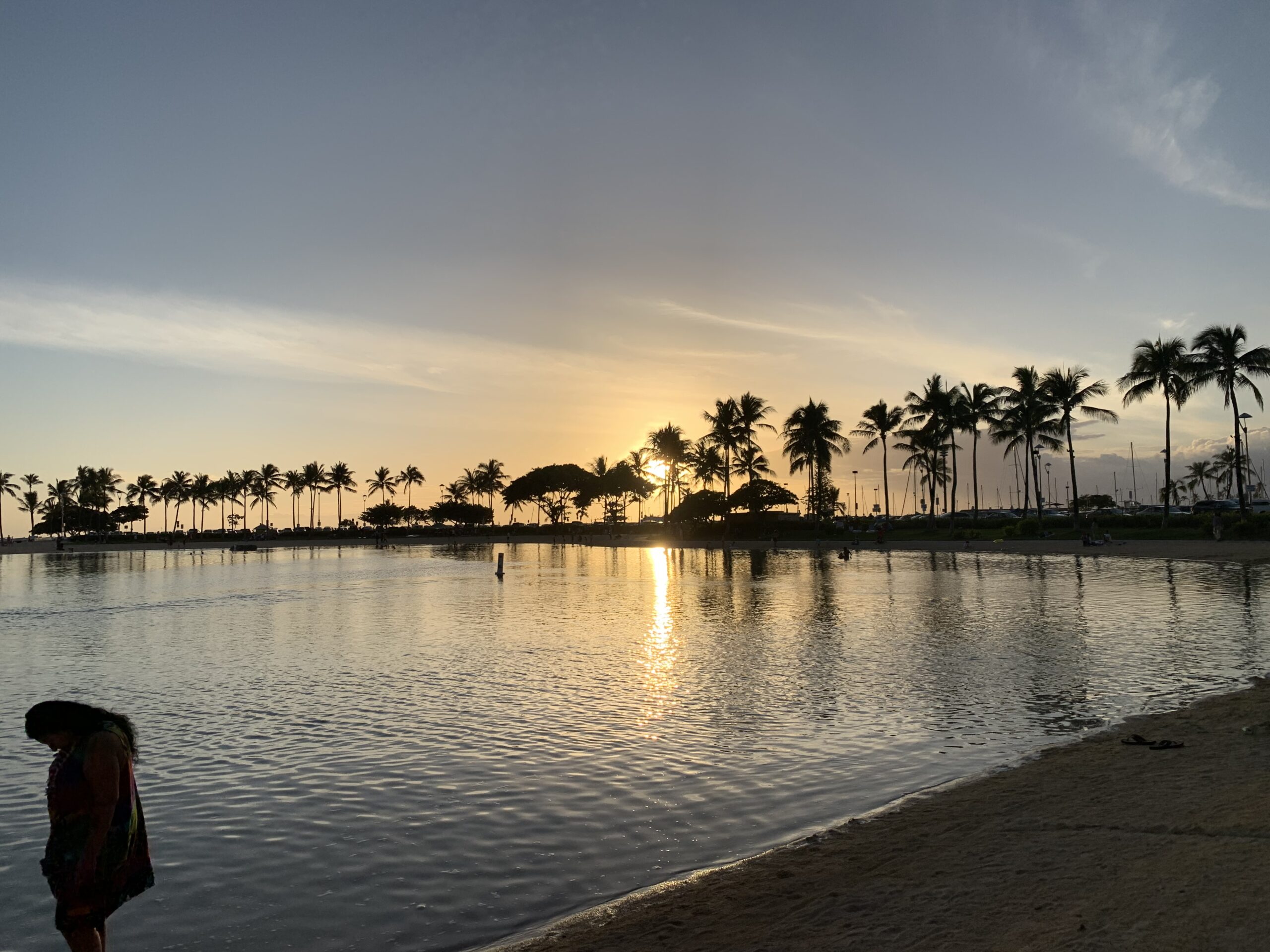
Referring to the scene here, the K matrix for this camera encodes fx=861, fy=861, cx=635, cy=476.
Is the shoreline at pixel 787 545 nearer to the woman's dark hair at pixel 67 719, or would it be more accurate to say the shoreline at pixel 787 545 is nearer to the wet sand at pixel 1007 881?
the wet sand at pixel 1007 881

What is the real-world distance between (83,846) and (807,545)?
79.0 meters

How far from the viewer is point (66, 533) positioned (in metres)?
169

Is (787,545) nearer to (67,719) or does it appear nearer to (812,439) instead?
(812,439)

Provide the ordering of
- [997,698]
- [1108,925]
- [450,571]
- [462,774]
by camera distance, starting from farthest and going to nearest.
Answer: [450,571]
[997,698]
[462,774]
[1108,925]

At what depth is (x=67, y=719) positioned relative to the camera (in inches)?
172

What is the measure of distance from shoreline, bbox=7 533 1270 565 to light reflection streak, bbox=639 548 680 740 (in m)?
31.0

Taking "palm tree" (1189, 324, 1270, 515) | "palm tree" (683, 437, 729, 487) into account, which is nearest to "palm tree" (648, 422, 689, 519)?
"palm tree" (683, 437, 729, 487)

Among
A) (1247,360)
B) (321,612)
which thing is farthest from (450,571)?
(1247,360)

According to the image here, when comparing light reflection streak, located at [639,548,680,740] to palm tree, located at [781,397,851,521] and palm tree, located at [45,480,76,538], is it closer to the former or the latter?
palm tree, located at [781,397,851,521]

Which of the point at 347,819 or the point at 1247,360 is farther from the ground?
the point at 1247,360

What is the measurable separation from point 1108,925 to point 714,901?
2544 millimetres

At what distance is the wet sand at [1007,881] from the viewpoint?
Answer: 5.20m

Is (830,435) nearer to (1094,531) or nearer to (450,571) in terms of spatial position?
(1094,531)

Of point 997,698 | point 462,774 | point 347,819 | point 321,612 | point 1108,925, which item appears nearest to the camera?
point 1108,925
